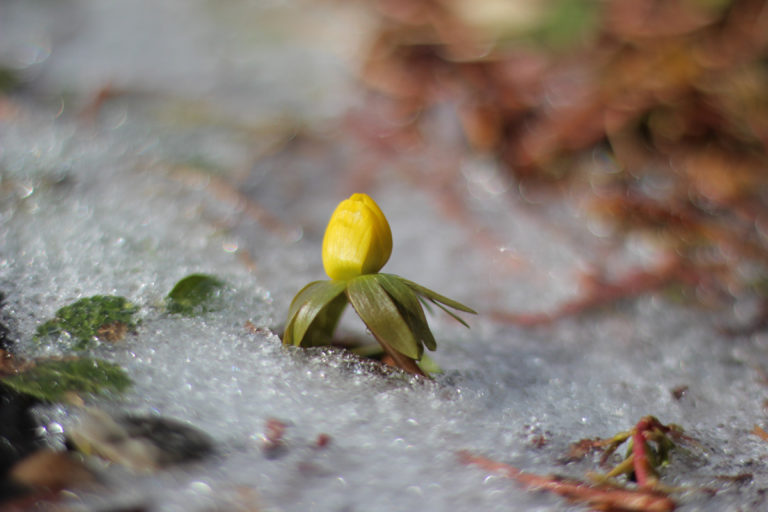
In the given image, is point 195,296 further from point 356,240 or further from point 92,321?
point 356,240

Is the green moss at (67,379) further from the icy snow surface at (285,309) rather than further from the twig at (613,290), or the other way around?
the twig at (613,290)

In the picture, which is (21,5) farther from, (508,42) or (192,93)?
(508,42)

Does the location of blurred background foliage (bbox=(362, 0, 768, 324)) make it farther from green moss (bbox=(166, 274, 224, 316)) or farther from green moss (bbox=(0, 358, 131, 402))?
green moss (bbox=(0, 358, 131, 402))

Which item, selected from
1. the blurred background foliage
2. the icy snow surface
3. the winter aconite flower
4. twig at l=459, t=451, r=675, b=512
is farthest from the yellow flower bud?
the blurred background foliage

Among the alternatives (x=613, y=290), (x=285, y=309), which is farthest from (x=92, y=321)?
(x=613, y=290)

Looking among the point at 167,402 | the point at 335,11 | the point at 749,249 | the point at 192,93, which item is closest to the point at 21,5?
the point at 192,93

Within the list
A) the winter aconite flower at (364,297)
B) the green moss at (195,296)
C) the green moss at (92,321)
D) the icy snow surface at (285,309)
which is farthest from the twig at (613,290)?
the green moss at (92,321)
